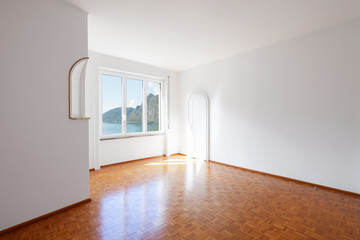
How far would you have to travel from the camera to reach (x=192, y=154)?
225 inches

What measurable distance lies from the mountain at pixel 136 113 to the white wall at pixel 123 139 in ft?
1.56

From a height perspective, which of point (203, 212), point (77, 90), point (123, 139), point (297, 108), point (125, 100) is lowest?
point (203, 212)

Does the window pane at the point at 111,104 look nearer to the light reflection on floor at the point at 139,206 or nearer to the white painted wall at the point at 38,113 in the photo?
the light reflection on floor at the point at 139,206

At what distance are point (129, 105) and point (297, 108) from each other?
4203 millimetres

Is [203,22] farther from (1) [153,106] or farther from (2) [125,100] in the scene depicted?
(1) [153,106]

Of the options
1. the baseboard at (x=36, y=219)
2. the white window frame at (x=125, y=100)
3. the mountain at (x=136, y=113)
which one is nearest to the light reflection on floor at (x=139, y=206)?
the baseboard at (x=36, y=219)

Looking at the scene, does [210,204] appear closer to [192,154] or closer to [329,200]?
[329,200]

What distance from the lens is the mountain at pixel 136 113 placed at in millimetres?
4887

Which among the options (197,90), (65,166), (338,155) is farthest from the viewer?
(197,90)

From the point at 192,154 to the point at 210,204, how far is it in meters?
3.08

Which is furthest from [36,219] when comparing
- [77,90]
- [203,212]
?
[203,212]

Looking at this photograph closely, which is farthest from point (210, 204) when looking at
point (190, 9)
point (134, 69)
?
point (134, 69)

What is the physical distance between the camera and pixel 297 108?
3.55 m

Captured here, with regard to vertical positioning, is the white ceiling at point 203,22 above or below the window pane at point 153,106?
above
